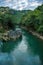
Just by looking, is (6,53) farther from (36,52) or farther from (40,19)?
(40,19)

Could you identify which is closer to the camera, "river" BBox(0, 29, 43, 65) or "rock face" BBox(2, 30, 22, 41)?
"river" BBox(0, 29, 43, 65)

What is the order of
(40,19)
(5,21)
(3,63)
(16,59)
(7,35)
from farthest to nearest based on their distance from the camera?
(5,21) < (40,19) < (7,35) < (16,59) < (3,63)

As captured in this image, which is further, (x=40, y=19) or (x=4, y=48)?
(x=40, y=19)

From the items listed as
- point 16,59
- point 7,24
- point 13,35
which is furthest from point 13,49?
point 7,24

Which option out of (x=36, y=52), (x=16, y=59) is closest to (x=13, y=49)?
(x=36, y=52)

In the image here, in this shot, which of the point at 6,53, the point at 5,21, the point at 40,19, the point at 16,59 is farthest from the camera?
the point at 5,21

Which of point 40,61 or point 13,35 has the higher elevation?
point 40,61

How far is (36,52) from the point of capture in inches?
957

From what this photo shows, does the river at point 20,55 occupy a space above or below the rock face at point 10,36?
above

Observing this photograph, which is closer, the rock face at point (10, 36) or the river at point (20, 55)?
the river at point (20, 55)

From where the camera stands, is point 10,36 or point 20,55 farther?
point 10,36

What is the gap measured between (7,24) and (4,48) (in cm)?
1293

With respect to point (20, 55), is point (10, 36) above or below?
below

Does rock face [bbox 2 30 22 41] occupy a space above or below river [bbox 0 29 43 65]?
below
